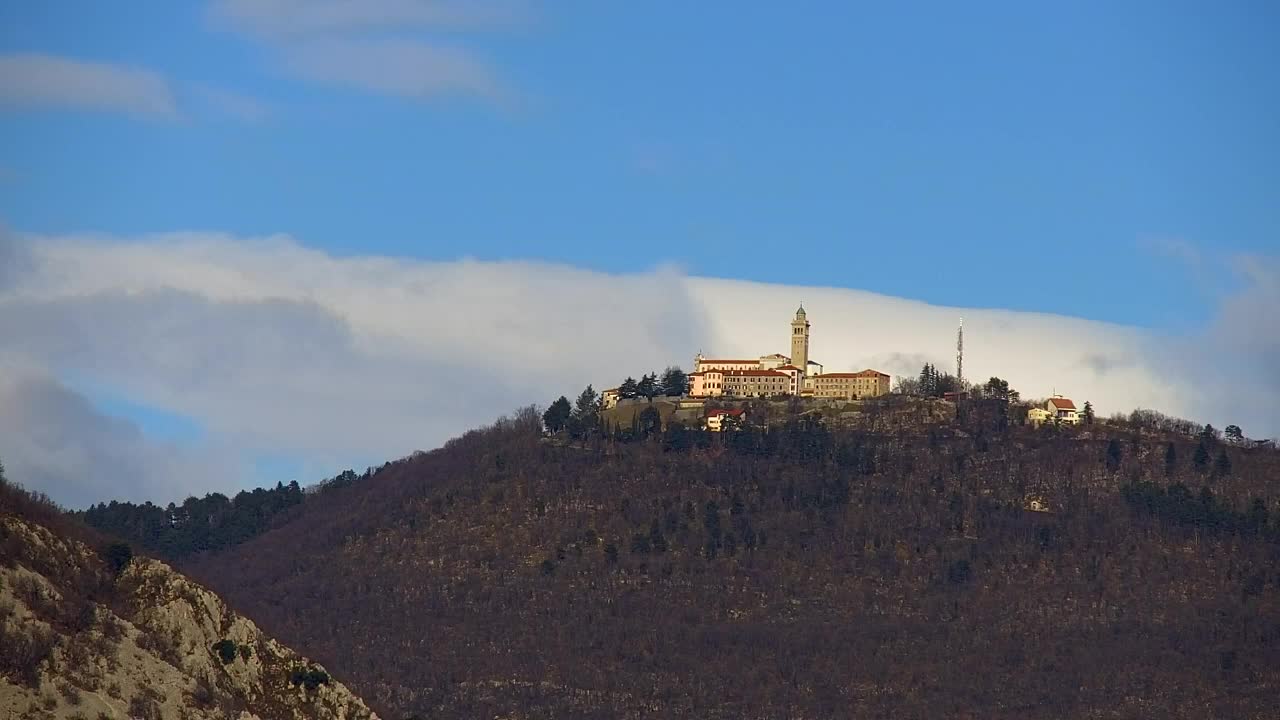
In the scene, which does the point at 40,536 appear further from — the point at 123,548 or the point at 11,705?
the point at 11,705

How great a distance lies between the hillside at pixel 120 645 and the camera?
143 metres

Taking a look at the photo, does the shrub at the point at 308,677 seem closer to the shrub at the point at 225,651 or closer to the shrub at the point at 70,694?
the shrub at the point at 225,651

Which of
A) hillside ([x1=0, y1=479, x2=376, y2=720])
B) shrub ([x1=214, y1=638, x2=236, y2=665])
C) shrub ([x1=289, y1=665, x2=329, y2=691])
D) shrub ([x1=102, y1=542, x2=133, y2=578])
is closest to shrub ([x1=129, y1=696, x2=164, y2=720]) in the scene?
hillside ([x1=0, y1=479, x2=376, y2=720])

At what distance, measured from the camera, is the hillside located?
142750 mm

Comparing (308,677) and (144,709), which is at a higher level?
(308,677)

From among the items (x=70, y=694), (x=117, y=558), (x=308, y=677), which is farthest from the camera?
(x=308, y=677)

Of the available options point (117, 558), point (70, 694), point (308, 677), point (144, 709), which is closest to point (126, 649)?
point (144, 709)

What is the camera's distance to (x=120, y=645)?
151375mm


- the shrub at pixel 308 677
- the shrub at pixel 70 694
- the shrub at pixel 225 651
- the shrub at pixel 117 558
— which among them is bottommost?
the shrub at pixel 70 694

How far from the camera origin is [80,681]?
144 m

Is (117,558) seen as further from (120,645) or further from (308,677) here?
(308,677)

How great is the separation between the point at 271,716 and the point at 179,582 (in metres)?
9.24

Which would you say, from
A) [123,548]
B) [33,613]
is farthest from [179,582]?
[33,613]

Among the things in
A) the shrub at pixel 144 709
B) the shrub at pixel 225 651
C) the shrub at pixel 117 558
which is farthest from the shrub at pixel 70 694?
the shrub at pixel 117 558
